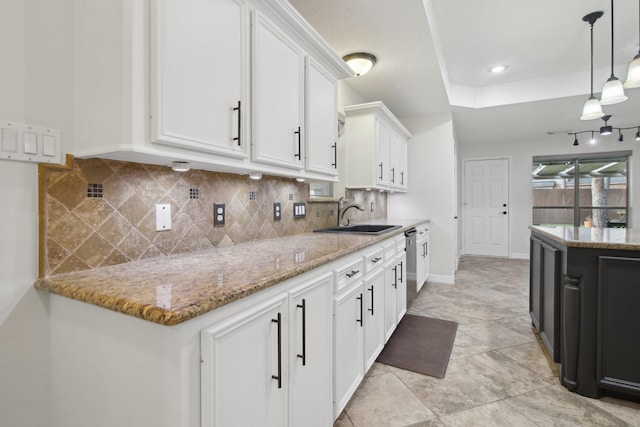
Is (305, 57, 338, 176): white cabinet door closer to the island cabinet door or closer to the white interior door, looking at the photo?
the island cabinet door

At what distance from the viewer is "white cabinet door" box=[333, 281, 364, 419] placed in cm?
154

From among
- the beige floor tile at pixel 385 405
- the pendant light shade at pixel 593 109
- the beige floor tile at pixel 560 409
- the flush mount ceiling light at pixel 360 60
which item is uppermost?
the flush mount ceiling light at pixel 360 60

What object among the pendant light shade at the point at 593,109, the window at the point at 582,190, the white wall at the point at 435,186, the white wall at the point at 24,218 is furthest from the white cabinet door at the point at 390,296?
the window at the point at 582,190

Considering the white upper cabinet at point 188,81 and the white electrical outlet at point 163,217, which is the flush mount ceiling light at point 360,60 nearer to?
the white upper cabinet at point 188,81

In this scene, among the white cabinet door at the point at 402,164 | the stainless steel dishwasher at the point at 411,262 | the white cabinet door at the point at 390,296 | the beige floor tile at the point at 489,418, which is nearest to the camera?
the beige floor tile at the point at 489,418

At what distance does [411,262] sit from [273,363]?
2.40 metres

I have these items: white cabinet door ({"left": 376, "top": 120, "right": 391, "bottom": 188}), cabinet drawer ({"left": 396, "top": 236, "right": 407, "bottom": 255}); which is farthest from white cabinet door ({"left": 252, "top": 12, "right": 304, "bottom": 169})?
white cabinet door ({"left": 376, "top": 120, "right": 391, "bottom": 188})

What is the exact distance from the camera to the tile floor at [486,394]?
5.48 ft

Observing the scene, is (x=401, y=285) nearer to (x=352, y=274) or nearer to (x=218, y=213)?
(x=352, y=274)

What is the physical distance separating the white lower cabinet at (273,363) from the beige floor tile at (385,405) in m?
0.34

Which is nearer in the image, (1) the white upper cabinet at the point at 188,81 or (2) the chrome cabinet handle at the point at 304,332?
(1) the white upper cabinet at the point at 188,81

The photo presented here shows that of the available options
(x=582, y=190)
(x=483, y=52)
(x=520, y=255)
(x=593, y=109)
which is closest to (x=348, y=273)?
(x=593, y=109)

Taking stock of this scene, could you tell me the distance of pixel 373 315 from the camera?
81.0 inches

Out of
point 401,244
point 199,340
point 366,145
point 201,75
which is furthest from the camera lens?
point 366,145
